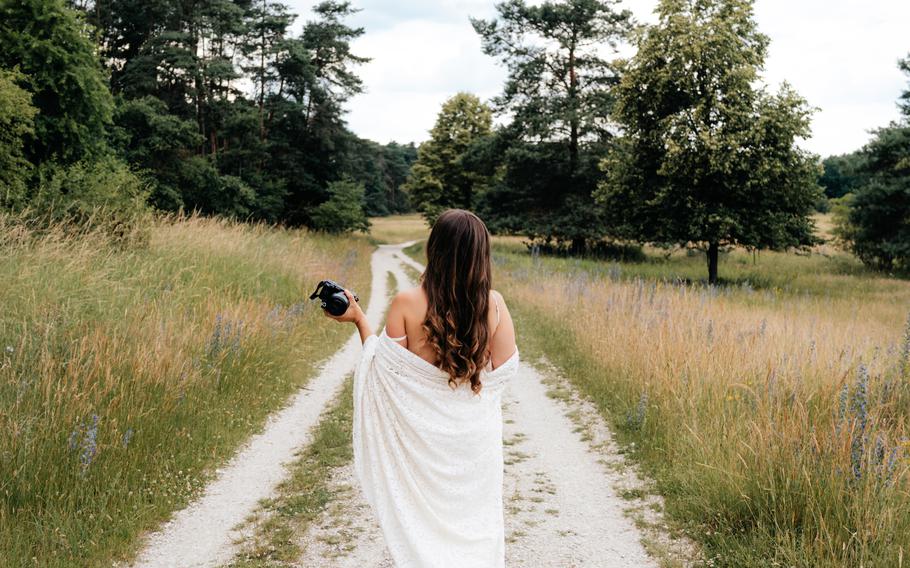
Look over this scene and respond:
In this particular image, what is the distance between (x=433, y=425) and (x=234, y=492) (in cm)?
285

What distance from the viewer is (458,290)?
3.15 metres

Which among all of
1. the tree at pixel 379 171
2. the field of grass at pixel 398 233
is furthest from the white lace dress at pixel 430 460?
the field of grass at pixel 398 233

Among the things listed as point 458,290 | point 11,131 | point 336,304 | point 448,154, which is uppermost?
point 448,154

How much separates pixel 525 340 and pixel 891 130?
24.4m

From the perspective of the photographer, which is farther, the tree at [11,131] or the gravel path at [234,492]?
the tree at [11,131]

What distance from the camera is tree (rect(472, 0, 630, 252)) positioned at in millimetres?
29594

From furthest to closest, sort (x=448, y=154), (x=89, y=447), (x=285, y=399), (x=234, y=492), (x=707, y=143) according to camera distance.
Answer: (x=448, y=154) → (x=707, y=143) → (x=285, y=399) → (x=234, y=492) → (x=89, y=447)

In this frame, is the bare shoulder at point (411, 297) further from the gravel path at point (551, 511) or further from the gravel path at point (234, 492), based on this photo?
the gravel path at point (234, 492)

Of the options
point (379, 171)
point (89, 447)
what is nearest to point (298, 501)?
point (89, 447)

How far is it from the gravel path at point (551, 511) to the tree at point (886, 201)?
82.7ft

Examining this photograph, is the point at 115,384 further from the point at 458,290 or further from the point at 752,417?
the point at 752,417

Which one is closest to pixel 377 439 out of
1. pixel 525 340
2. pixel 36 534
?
pixel 36 534

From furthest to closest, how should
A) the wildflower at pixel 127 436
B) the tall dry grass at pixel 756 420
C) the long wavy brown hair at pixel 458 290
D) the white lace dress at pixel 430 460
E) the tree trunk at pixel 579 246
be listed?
the tree trunk at pixel 579 246 < the wildflower at pixel 127 436 < the tall dry grass at pixel 756 420 < the white lace dress at pixel 430 460 < the long wavy brown hair at pixel 458 290

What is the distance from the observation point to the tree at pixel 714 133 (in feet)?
60.0
